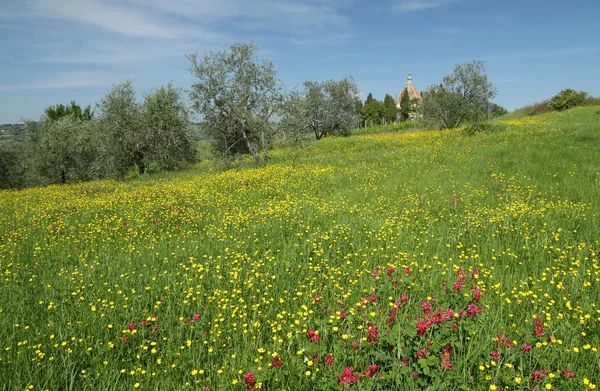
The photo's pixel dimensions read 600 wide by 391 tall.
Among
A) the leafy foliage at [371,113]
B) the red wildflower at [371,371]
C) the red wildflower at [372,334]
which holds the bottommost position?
the red wildflower at [371,371]

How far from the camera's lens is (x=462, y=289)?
4.03 m

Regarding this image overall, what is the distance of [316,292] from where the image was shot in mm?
4848

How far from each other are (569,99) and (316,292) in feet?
195

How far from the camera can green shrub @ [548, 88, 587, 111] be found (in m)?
47.8

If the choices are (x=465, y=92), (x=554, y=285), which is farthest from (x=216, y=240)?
(x=465, y=92)

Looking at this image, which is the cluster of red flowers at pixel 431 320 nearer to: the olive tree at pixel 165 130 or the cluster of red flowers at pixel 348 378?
the cluster of red flowers at pixel 348 378

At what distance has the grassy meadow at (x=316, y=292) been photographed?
10.6 feet

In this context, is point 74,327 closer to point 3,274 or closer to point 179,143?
point 3,274

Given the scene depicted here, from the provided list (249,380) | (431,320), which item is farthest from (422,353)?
(249,380)

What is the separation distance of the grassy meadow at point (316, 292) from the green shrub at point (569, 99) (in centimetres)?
4883

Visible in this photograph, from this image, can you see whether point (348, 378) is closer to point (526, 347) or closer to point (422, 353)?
point (422, 353)

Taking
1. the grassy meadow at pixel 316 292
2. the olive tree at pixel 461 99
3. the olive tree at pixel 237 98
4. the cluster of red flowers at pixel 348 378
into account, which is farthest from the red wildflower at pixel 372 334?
the olive tree at pixel 461 99

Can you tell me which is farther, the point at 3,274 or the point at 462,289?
the point at 3,274

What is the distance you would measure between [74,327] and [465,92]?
133 ft
